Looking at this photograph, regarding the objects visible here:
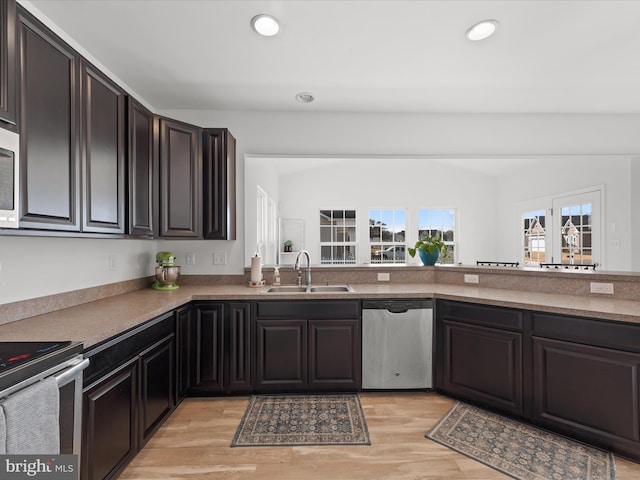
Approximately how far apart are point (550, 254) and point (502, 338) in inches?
132

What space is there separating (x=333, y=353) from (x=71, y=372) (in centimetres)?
174

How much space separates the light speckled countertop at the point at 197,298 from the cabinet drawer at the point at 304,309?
5 cm

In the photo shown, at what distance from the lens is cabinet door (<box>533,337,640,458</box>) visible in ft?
5.74

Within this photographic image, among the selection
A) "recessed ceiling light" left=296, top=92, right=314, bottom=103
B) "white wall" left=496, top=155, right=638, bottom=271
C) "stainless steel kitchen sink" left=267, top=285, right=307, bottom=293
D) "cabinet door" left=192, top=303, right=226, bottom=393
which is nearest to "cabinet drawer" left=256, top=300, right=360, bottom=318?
"cabinet door" left=192, top=303, right=226, bottom=393

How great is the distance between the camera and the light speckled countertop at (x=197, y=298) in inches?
56.5

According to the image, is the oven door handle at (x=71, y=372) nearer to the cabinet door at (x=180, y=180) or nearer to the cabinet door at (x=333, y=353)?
the cabinet door at (x=180, y=180)

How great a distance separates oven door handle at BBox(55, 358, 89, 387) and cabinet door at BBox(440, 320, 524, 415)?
232cm

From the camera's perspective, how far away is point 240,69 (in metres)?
2.32

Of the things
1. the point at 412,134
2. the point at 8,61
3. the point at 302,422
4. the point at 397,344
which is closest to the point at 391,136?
the point at 412,134

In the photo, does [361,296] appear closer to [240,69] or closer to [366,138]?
[366,138]

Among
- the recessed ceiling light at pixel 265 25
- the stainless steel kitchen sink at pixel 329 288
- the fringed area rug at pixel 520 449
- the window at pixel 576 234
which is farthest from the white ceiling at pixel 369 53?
the fringed area rug at pixel 520 449

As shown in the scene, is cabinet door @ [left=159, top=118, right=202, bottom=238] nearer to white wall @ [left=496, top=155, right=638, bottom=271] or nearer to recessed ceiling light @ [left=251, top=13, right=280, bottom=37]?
recessed ceiling light @ [left=251, top=13, right=280, bottom=37]

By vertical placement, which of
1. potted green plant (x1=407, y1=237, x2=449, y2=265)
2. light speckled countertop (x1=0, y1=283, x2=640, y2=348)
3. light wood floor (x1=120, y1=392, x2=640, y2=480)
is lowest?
light wood floor (x1=120, y1=392, x2=640, y2=480)

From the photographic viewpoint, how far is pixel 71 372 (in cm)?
118
